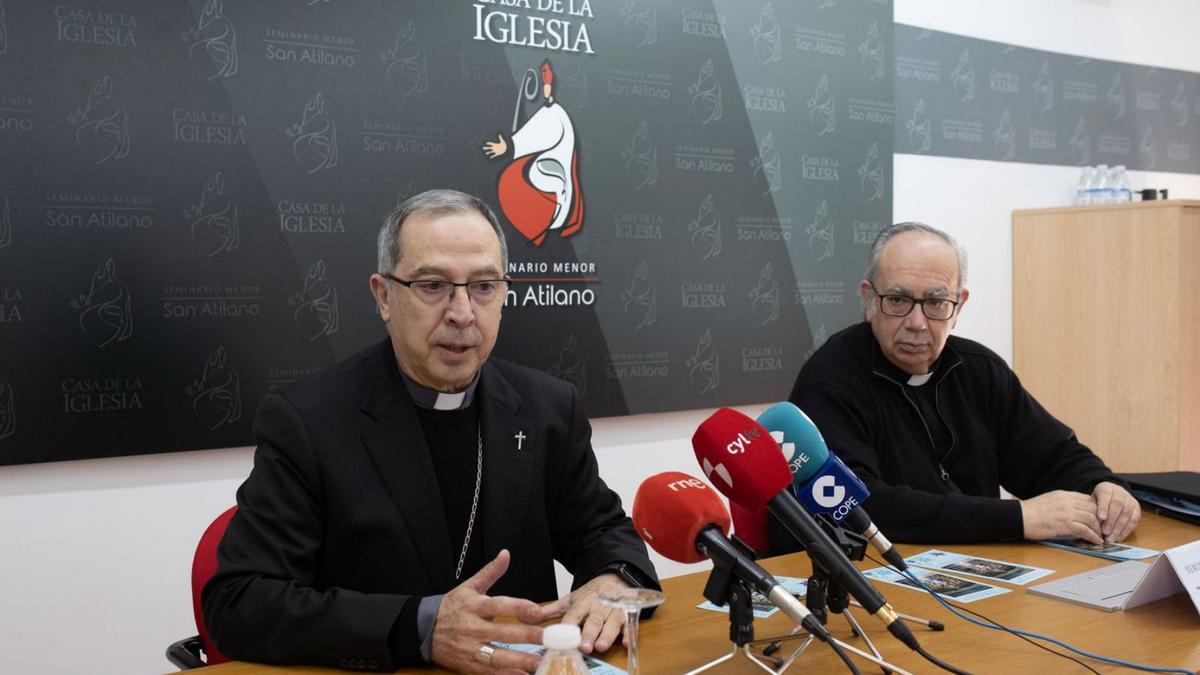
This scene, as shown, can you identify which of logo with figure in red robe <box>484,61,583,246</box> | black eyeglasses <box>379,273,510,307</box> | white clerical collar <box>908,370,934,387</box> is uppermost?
logo with figure in red robe <box>484,61,583,246</box>

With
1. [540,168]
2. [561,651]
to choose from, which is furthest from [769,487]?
[540,168]

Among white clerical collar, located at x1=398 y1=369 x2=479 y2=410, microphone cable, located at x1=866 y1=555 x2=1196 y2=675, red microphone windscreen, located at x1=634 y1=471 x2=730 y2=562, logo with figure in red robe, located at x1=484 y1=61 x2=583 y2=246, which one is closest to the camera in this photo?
red microphone windscreen, located at x1=634 y1=471 x2=730 y2=562

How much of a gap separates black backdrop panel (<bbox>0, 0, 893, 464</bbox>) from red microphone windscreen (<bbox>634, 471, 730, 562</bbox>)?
2079mm

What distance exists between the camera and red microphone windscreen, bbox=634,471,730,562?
59.7 inches

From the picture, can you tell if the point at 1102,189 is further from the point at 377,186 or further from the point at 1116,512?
the point at 377,186

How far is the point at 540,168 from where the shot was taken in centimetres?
379

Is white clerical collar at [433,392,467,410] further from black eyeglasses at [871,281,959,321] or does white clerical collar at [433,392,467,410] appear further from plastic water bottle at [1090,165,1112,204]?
plastic water bottle at [1090,165,1112,204]

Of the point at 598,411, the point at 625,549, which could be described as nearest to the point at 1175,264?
the point at 598,411

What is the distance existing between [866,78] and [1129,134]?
6.67 ft

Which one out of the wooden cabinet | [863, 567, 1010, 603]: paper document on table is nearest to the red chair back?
[863, 567, 1010, 603]: paper document on table

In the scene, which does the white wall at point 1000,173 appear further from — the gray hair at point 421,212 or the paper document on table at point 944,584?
the gray hair at point 421,212

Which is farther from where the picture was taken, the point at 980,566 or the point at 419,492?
the point at 980,566

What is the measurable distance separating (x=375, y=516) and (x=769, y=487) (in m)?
0.93

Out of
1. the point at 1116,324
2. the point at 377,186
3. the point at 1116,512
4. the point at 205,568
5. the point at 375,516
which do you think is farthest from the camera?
the point at 1116,324
